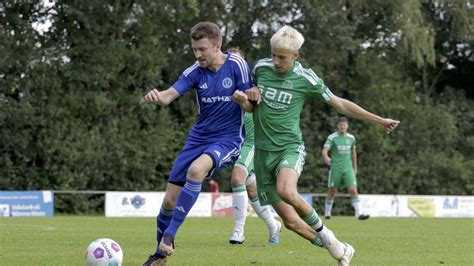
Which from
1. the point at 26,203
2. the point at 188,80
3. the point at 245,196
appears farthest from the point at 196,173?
the point at 26,203

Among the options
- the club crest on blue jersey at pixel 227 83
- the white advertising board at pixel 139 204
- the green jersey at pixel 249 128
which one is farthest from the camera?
the white advertising board at pixel 139 204

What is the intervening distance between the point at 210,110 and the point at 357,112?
59.1 inches

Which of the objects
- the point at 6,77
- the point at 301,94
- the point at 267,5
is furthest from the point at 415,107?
the point at 301,94

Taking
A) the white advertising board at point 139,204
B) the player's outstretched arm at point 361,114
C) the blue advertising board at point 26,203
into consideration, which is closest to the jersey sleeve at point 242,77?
the player's outstretched arm at point 361,114

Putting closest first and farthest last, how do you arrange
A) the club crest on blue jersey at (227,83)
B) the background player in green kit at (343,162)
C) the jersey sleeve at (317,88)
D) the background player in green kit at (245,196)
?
the jersey sleeve at (317,88) → the club crest on blue jersey at (227,83) → the background player in green kit at (245,196) → the background player in green kit at (343,162)

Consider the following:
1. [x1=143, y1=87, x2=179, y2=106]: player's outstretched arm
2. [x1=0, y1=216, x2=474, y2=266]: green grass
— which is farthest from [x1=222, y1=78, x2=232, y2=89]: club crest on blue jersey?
[x1=0, y1=216, x2=474, y2=266]: green grass

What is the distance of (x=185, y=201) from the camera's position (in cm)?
859

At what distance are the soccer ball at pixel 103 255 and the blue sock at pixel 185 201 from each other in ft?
3.19

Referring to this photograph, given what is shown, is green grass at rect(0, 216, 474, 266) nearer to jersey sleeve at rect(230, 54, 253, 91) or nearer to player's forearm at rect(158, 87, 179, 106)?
player's forearm at rect(158, 87, 179, 106)

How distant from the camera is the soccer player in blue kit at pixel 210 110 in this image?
8.86 metres

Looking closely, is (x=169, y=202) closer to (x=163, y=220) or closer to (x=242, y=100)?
(x=163, y=220)

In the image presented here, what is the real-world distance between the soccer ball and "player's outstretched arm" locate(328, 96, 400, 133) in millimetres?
2505

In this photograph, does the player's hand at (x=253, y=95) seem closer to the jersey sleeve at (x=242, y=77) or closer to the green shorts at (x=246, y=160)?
the jersey sleeve at (x=242, y=77)

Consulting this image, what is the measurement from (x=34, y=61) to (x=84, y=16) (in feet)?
7.68
